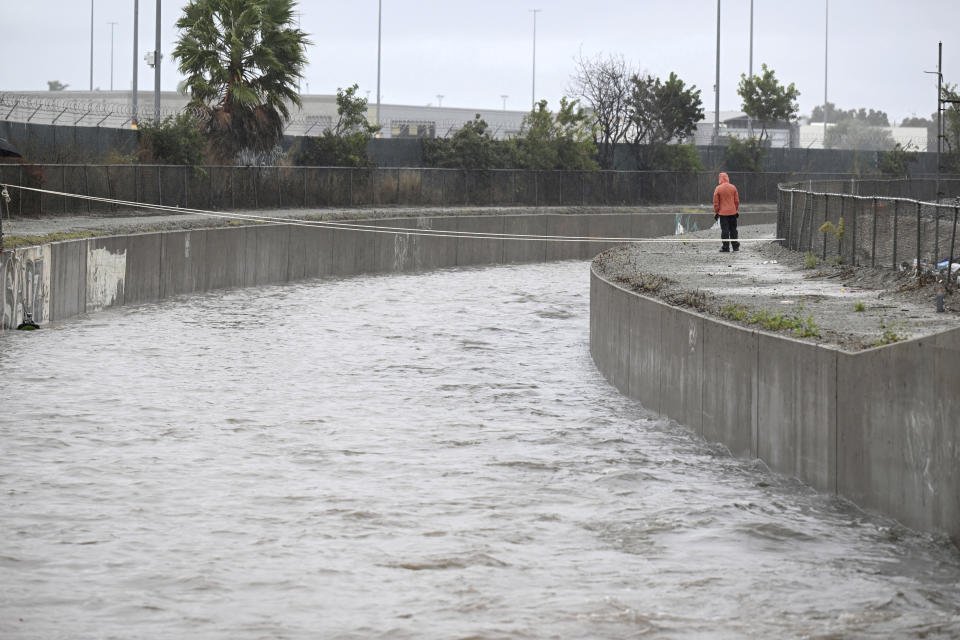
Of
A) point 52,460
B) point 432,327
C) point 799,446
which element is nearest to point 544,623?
point 799,446

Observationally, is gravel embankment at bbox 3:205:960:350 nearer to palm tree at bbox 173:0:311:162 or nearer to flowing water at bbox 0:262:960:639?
flowing water at bbox 0:262:960:639

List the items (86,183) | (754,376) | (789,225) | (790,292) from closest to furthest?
1. (754,376)
2. (790,292)
3. (789,225)
4. (86,183)

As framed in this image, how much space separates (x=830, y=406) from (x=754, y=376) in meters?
1.82

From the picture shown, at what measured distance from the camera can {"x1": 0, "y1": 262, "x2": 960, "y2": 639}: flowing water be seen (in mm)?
9289

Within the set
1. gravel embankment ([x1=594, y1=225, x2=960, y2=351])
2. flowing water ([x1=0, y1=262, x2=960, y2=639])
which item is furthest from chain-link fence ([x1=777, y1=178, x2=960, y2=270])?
flowing water ([x1=0, y1=262, x2=960, y2=639])

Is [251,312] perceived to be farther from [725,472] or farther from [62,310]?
[725,472]

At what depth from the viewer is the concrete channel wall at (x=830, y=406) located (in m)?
10.5

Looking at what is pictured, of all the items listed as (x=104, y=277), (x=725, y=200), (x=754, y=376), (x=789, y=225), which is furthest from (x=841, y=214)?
(x=104, y=277)

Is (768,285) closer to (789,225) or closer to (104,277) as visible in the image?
(789,225)

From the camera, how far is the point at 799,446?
12641mm

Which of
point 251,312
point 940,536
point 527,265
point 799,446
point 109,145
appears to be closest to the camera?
point 940,536

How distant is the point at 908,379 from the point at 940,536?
4.15 feet

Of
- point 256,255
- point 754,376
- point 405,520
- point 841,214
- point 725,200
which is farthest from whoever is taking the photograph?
point 256,255

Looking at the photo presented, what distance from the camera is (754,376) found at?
45.2 feet
